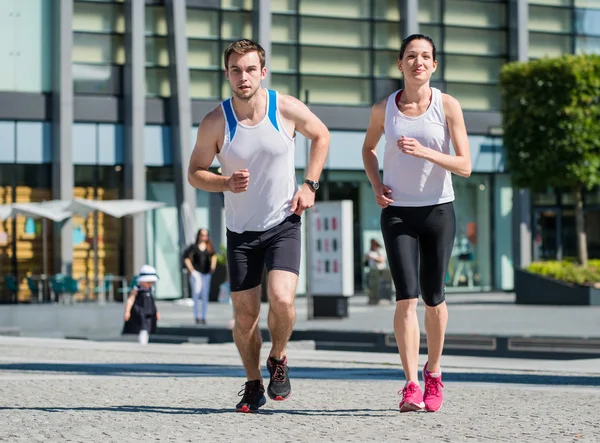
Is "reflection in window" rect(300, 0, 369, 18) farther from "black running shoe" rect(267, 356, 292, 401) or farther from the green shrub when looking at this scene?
"black running shoe" rect(267, 356, 292, 401)

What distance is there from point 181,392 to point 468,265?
3021 cm

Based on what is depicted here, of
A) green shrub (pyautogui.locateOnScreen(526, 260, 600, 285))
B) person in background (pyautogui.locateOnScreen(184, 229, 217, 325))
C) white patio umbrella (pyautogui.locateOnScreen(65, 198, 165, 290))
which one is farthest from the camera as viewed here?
white patio umbrella (pyautogui.locateOnScreen(65, 198, 165, 290))

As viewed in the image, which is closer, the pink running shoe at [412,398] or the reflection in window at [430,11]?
the pink running shoe at [412,398]

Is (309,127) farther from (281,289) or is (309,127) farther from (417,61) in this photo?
(281,289)

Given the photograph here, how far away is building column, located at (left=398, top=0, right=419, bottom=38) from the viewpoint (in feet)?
122

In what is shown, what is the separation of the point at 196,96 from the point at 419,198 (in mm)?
28270

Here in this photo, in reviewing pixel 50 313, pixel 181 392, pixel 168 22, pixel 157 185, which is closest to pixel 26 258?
pixel 157 185

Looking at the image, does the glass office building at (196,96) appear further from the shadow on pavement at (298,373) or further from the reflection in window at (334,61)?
the shadow on pavement at (298,373)

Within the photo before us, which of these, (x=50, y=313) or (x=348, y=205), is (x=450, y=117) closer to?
(x=348, y=205)

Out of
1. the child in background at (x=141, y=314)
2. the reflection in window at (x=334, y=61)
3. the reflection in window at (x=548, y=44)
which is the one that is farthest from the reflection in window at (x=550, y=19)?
the child in background at (x=141, y=314)

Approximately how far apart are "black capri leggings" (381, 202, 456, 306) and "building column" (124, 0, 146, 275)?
26892mm

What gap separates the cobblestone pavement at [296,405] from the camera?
20.7 ft

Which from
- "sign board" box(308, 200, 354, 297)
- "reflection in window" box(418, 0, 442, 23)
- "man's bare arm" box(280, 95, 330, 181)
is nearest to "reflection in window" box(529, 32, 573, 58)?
"reflection in window" box(418, 0, 442, 23)

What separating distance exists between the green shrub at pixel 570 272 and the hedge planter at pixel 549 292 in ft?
0.55
